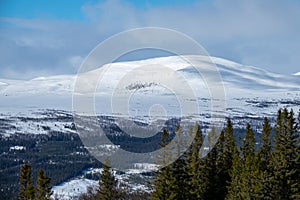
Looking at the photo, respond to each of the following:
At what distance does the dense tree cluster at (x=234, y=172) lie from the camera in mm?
55094

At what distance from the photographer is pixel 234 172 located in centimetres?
5925

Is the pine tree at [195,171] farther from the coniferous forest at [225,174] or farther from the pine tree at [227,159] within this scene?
the pine tree at [227,159]

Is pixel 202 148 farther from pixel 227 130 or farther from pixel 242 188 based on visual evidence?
pixel 242 188

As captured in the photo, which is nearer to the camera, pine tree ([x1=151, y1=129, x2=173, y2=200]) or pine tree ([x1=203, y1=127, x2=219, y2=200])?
pine tree ([x1=151, y1=129, x2=173, y2=200])

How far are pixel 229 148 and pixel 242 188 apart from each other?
12.4 m

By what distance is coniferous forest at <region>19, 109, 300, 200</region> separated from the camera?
180 feet

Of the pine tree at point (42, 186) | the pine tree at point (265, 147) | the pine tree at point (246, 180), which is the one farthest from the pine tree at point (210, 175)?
the pine tree at point (42, 186)

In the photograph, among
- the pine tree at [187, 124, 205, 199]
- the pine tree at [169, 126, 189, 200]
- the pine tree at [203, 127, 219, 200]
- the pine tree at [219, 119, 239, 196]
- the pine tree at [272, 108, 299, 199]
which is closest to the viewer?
the pine tree at [169, 126, 189, 200]

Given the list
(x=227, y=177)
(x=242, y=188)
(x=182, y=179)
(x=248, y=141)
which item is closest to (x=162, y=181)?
(x=182, y=179)

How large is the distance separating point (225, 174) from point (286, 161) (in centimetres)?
1077

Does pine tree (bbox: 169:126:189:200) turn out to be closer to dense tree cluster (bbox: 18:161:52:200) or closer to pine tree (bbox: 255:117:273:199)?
pine tree (bbox: 255:117:273:199)

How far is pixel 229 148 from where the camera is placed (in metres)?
67.6

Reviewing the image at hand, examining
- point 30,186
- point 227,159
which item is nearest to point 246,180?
point 227,159

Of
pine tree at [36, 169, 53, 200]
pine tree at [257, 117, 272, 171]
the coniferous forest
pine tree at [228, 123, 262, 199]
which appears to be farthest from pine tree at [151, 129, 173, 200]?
pine tree at [257, 117, 272, 171]
